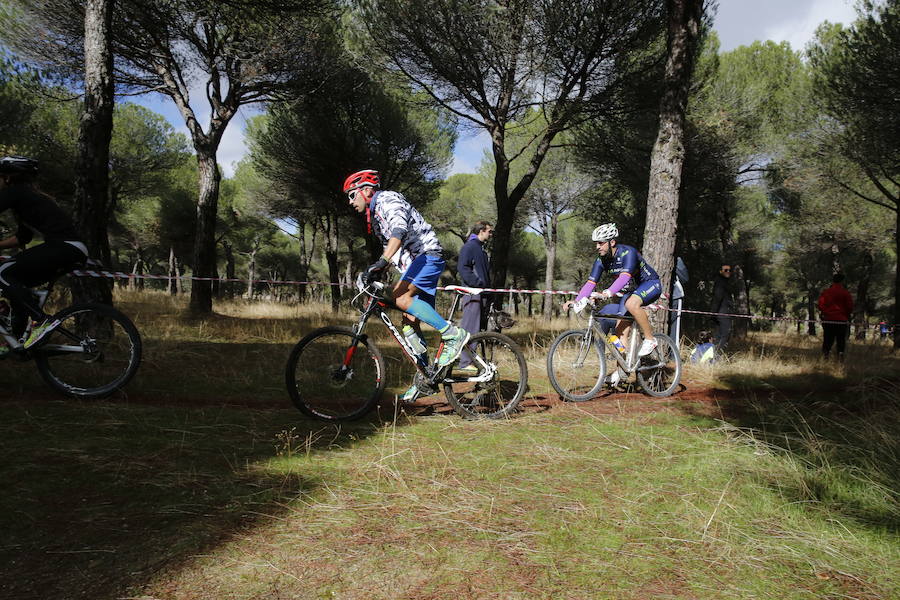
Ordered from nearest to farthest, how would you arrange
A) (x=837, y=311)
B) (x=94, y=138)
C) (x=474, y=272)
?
(x=94, y=138), (x=474, y=272), (x=837, y=311)

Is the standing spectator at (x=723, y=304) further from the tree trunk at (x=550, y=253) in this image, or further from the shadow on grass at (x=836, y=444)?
the tree trunk at (x=550, y=253)

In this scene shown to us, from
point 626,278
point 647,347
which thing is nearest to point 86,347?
point 626,278

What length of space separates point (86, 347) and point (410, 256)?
2.78m

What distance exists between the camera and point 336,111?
51.2 feet

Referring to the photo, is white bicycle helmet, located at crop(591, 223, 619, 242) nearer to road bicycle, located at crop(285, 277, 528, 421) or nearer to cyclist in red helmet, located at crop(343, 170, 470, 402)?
road bicycle, located at crop(285, 277, 528, 421)

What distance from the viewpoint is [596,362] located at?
5.44m

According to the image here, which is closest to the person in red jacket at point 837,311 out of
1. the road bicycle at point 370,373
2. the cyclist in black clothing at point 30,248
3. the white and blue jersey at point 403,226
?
the road bicycle at point 370,373

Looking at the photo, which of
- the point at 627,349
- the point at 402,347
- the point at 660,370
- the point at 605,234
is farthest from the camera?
the point at 660,370

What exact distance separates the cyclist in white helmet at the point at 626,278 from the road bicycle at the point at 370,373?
1.31 meters

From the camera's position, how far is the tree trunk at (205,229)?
1125 centimetres

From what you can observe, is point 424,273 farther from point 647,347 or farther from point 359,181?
point 647,347

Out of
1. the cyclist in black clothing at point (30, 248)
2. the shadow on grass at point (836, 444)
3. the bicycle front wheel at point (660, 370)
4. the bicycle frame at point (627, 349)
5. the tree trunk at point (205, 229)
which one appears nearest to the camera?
the shadow on grass at point (836, 444)

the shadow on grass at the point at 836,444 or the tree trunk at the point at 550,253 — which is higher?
the tree trunk at the point at 550,253

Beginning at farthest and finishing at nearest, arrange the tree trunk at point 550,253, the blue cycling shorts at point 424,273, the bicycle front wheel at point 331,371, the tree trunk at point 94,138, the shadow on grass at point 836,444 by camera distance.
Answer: the tree trunk at point 550,253 → the tree trunk at point 94,138 → the blue cycling shorts at point 424,273 → the bicycle front wheel at point 331,371 → the shadow on grass at point 836,444
